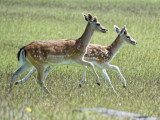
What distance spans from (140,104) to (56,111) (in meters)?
2.02

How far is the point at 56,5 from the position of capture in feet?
91.4

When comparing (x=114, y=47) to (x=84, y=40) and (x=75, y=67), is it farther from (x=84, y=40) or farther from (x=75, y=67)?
(x=75, y=67)

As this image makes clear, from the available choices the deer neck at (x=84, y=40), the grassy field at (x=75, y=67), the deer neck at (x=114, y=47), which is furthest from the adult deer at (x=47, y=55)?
the deer neck at (x=114, y=47)

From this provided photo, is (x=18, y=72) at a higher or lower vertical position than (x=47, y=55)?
lower

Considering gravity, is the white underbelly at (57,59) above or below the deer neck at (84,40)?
below

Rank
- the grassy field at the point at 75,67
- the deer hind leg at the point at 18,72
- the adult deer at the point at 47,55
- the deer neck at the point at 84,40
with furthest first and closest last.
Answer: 1. the deer neck at the point at 84,40
2. the deer hind leg at the point at 18,72
3. the adult deer at the point at 47,55
4. the grassy field at the point at 75,67

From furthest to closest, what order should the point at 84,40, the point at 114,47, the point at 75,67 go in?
the point at 75,67
the point at 114,47
the point at 84,40

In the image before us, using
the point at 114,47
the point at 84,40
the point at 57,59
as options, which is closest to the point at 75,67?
the point at 114,47

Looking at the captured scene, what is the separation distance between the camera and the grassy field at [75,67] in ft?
26.4

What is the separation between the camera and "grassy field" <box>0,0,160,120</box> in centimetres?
804

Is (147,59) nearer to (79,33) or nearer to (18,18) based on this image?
(79,33)

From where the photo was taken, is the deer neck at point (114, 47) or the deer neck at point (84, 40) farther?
the deer neck at point (114, 47)

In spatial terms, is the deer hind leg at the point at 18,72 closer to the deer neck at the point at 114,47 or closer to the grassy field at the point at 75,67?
the grassy field at the point at 75,67

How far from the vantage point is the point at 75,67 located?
13.6 m
